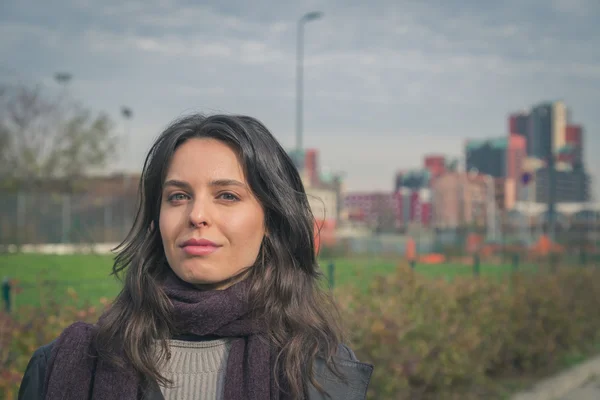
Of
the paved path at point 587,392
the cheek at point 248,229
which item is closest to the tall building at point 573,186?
the paved path at point 587,392

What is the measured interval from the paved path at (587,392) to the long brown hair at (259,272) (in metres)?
6.18

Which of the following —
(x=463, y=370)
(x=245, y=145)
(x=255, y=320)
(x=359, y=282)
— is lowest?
(x=463, y=370)

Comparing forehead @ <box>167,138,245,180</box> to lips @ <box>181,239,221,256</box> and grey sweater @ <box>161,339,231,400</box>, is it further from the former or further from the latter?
grey sweater @ <box>161,339,231,400</box>

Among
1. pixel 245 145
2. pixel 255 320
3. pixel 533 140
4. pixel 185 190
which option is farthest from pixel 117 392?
pixel 533 140

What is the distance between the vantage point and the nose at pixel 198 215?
1797mm

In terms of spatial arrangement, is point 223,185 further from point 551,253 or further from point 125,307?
point 551,253

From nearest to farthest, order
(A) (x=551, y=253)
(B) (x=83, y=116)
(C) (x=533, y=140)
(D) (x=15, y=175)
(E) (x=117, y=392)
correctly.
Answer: (E) (x=117, y=392) < (A) (x=551, y=253) < (D) (x=15, y=175) < (B) (x=83, y=116) < (C) (x=533, y=140)

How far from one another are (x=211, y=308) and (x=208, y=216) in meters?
0.23

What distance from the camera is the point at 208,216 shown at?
182cm

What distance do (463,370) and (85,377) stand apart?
480cm

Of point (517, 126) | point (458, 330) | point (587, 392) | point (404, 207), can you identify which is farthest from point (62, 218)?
point (517, 126)

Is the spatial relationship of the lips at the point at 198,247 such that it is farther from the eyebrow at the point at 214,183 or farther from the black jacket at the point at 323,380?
the black jacket at the point at 323,380

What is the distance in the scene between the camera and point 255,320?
6.13 feet

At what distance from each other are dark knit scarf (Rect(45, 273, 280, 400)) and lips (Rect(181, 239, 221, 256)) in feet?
0.34
